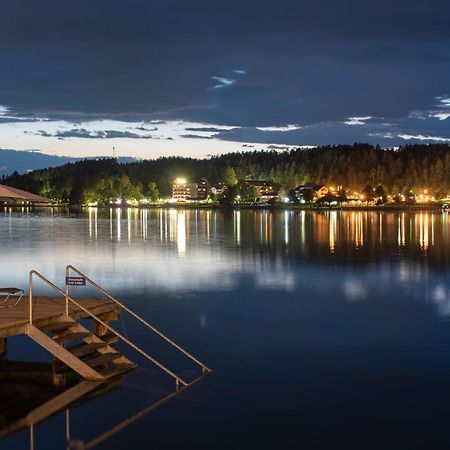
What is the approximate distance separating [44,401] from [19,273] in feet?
87.3

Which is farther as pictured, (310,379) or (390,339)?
(390,339)

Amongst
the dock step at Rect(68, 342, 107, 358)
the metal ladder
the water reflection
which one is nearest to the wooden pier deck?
the metal ladder

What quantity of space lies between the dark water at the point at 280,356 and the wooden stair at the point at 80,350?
2.05 feet

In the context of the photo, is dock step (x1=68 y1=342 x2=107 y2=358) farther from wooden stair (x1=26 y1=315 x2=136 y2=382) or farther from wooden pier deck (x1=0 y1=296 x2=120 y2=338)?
wooden pier deck (x1=0 y1=296 x2=120 y2=338)

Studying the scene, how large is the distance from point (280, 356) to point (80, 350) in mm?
6527

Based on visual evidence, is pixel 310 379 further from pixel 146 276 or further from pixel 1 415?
pixel 146 276

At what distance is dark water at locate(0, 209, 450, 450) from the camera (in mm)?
15969

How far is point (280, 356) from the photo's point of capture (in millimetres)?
22469

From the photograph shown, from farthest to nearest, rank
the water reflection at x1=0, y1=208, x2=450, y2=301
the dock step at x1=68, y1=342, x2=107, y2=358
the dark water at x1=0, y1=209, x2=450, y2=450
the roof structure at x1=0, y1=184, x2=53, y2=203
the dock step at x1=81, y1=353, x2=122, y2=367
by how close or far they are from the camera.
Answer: the water reflection at x1=0, y1=208, x2=450, y2=301
the roof structure at x1=0, y1=184, x2=53, y2=203
the dock step at x1=81, y1=353, x2=122, y2=367
the dock step at x1=68, y1=342, x2=107, y2=358
the dark water at x1=0, y1=209, x2=450, y2=450

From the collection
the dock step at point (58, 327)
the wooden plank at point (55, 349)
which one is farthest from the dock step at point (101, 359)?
the dock step at point (58, 327)

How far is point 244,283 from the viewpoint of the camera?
39969 millimetres

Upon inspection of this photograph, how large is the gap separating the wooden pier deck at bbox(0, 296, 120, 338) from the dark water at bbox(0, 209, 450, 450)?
1634mm

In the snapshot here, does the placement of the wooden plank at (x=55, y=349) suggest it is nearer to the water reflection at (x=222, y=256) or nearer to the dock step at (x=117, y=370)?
the dock step at (x=117, y=370)

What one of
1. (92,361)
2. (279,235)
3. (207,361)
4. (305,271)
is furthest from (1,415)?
(279,235)
